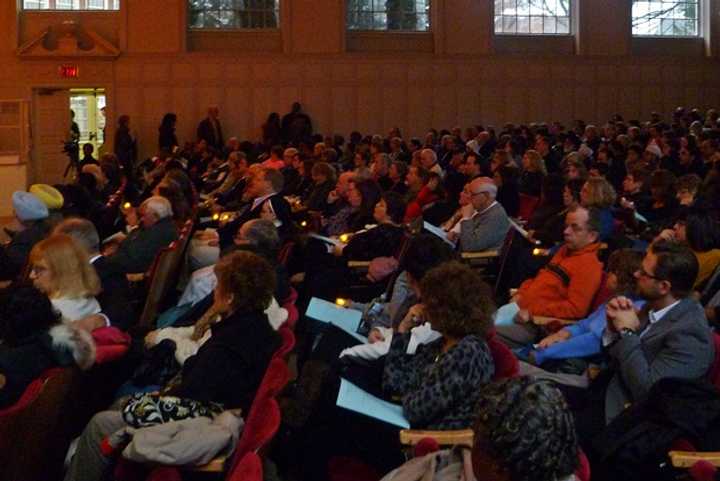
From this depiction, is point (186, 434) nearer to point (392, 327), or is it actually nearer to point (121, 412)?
point (121, 412)

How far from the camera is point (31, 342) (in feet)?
14.2

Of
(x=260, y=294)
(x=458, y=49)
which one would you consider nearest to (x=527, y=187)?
(x=260, y=294)

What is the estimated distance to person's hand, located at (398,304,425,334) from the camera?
500 cm

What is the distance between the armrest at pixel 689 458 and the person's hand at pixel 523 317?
2.20 meters

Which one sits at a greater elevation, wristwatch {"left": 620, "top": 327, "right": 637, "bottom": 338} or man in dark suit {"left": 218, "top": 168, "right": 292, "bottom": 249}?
man in dark suit {"left": 218, "top": 168, "right": 292, "bottom": 249}

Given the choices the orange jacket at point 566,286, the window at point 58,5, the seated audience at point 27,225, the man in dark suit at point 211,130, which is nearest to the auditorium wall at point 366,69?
the window at point 58,5

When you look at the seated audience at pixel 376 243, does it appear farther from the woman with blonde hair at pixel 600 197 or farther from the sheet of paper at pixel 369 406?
the sheet of paper at pixel 369 406

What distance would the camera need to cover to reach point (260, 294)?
15.4 feet

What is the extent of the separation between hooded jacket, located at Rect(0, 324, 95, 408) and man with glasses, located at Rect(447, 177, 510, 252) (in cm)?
453

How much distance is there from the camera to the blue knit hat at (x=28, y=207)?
829cm

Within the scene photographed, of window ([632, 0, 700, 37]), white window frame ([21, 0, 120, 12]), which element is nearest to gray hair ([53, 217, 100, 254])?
white window frame ([21, 0, 120, 12])

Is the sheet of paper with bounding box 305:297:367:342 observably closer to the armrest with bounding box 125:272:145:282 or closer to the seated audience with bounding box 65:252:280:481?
the seated audience with bounding box 65:252:280:481

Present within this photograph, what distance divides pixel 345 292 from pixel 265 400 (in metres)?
3.98

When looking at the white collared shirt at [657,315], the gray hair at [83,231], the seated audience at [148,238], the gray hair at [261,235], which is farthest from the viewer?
the seated audience at [148,238]
